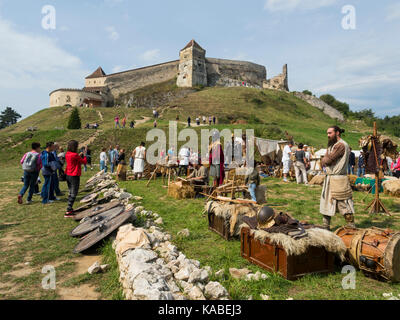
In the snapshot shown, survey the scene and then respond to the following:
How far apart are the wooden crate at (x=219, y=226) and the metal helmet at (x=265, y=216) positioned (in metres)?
0.79

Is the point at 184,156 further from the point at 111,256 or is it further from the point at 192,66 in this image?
the point at 192,66

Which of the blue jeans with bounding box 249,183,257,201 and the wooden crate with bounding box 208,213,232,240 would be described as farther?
the blue jeans with bounding box 249,183,257,201

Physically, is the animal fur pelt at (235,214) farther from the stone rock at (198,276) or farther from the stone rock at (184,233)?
the stone rock at (198,276)

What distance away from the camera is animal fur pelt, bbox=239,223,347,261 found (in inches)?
126

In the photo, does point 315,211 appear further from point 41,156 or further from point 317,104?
point 317,104

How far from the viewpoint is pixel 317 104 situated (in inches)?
2719

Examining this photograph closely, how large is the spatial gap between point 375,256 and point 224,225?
2.39m

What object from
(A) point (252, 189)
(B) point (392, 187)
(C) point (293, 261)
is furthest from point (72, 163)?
(B) point (392, 187)

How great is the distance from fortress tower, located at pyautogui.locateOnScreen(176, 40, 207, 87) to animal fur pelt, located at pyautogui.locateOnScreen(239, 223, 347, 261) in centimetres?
6415

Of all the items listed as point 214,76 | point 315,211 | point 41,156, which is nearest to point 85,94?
point 214,76

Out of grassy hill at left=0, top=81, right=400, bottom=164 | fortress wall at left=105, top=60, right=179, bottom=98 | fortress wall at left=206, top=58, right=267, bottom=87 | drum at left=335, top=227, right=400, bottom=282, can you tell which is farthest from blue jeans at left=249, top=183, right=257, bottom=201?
fortress wall at left=105, top=60, right=179, bottom=98

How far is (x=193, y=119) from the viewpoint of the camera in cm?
4094

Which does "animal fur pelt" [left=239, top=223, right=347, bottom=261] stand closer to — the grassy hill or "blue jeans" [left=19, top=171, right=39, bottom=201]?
"blue jeans" [left=19, top=171, right=39, bottom=201]

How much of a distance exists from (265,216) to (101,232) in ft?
10.0
